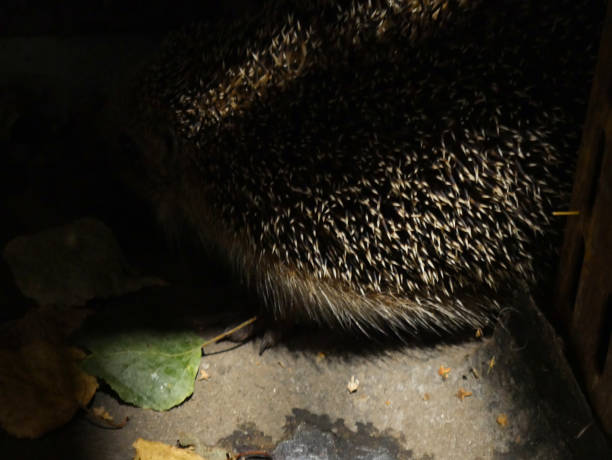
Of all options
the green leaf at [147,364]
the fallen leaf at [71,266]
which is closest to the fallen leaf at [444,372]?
the green leaf at [147,364]

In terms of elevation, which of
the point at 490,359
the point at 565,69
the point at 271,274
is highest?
the point at 565,69

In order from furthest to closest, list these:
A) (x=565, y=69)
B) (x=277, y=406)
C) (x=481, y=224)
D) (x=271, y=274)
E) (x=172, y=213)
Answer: (x=172, y=213), (x=271, y=274), (x=277, y=406), (x=481, y=224), (x=565, y=69)

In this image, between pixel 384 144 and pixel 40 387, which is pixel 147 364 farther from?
pixel 384 144

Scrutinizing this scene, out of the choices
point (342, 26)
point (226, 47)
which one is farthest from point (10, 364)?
point (342, 26)

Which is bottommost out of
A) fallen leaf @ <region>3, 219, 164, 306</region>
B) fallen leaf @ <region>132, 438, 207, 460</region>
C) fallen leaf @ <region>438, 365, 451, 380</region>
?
fallen leaf @ <region>438, 365, 451, 380</region>

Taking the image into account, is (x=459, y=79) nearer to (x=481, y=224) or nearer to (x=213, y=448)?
(x=481, y=224)

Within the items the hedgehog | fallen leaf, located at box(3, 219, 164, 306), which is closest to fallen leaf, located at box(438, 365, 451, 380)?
the hedgehog

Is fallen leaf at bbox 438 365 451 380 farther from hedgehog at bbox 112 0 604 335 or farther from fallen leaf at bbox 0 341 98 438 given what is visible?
fallen leaf at bbox 0 341 98 438
